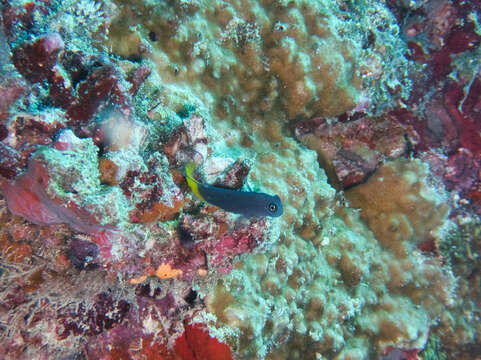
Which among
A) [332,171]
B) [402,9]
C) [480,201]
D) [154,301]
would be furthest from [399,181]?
[154,301]

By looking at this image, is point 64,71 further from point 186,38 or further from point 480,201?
point 480,201

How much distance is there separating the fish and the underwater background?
0.03 metres

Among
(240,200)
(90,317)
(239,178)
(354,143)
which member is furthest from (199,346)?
(354,143)

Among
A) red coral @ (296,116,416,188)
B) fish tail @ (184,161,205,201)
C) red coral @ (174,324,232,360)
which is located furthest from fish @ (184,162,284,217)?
red coral @ (296,116,416,188)

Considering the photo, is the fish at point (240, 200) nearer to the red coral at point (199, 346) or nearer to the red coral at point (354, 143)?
the red coral at point (199, 346)

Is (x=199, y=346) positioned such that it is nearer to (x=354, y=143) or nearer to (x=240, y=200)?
(x=240, y=200)

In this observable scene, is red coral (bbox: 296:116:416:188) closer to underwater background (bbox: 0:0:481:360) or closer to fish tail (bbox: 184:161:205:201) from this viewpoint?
underwater background (bbox: 0:0:481:360)

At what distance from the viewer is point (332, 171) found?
4785mm

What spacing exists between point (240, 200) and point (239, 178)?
1.31 ft

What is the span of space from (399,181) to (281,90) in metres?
2.39

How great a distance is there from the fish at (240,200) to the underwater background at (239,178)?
3cm

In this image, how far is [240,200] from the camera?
2418 millimetres

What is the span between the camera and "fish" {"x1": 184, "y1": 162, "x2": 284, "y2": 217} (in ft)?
7.94

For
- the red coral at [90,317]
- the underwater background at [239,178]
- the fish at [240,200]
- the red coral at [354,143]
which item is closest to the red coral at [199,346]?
the underwater background at [239,178]
